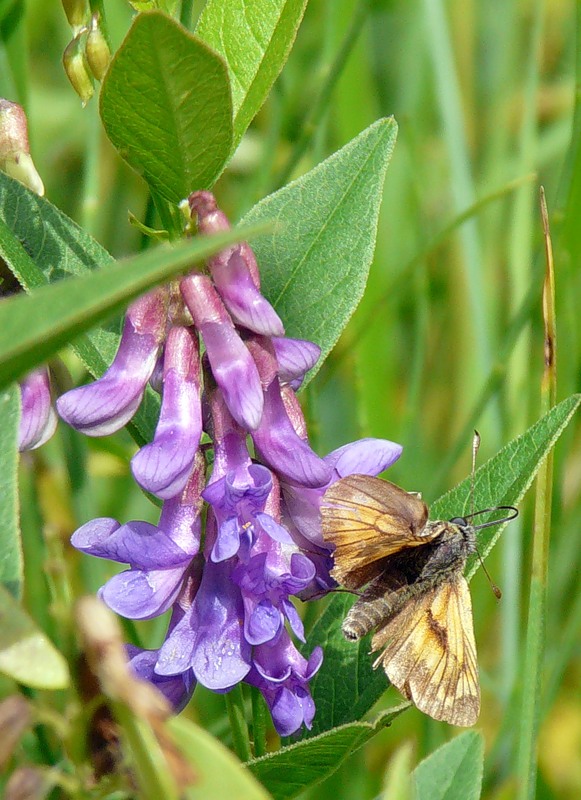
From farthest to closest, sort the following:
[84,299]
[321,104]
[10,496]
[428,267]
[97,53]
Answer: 1. [428,267]
2. [321,104]
3. [97,53]
4. [10,496]
5. [84,299]

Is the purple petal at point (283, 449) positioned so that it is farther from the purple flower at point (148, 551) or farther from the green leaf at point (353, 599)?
the green leaf at point (353, 599)

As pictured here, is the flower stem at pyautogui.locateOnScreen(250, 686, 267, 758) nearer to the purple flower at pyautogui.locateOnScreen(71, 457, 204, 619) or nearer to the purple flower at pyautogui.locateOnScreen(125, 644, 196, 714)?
the purple flower at pyautogui.locateOnScreen(125, 644, 196, 714)

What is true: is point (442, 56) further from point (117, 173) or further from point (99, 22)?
point (99, 22)

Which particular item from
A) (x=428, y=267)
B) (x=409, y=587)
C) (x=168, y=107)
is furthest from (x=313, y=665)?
(x=428, y=267)

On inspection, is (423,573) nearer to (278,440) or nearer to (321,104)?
(278,440)

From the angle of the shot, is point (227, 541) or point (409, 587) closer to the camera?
point (227, 541)

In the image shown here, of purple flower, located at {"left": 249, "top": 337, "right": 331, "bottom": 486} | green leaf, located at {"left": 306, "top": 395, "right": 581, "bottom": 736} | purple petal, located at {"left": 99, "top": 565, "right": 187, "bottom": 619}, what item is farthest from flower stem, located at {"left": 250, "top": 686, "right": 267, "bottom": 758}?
purple flower, located at {"left": 249, "top": 337, "right": 331, "bottom": 486}

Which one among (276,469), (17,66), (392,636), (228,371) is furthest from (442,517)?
(17,66)
